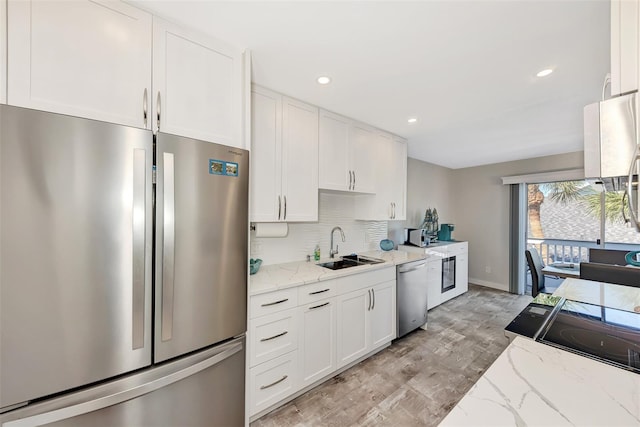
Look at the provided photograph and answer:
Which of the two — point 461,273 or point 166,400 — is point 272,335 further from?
point 461,273

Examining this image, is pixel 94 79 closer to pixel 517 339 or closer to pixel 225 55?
pixel 225 55

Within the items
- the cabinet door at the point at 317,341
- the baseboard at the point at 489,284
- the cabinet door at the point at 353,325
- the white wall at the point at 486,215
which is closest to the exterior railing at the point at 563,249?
the white wall at the point at 486,215

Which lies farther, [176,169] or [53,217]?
[176,169]

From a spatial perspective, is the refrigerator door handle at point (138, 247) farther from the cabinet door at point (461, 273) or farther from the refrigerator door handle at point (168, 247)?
the cabinet door at point (461, 273)

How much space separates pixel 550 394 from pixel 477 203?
506cm

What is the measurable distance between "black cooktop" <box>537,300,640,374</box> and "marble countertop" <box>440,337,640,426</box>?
95 millimetres

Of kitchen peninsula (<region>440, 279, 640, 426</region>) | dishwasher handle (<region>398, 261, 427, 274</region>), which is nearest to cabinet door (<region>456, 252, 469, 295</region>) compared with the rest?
dishwasher handle (<region>398, 261, 427, 274</region>)

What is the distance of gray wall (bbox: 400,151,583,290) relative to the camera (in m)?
4.42

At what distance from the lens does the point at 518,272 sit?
4465 millimetres

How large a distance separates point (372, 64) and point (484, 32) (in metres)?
0.65

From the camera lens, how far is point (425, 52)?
5.16 feet

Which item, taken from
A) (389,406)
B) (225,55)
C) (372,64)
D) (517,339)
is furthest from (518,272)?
(225,55)

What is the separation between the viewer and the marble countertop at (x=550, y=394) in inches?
24.9

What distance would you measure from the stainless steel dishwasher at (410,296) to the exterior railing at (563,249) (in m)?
3.09
